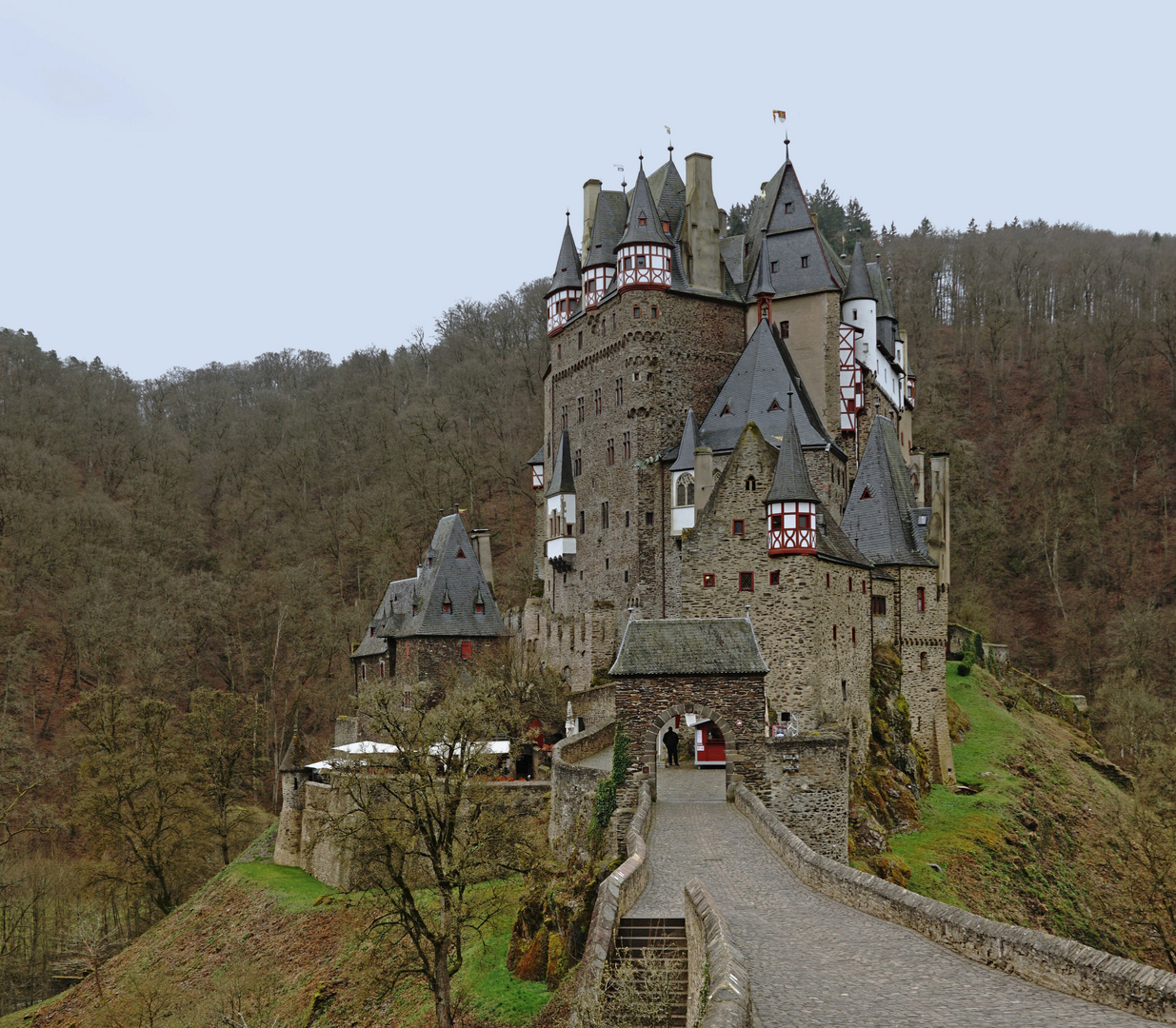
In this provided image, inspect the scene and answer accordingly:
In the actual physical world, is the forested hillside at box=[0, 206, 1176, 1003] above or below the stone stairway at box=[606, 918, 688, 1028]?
above

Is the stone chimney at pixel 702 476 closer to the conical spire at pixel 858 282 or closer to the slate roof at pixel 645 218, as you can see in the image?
the slate roof at pixel 645 218

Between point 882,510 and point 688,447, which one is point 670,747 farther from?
point 688,447

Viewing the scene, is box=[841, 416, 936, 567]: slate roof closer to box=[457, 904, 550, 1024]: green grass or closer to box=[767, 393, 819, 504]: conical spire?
box=[767, 393, 819, 504]: conical spire

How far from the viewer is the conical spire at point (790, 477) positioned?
28.8 meters

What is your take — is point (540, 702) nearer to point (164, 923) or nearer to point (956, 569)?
point (164, 923)

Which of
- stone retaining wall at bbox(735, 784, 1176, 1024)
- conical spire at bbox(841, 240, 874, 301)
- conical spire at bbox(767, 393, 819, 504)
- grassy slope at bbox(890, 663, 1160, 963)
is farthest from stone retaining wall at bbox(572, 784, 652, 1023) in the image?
conical spire at bbox(841, 240, 874, 301)

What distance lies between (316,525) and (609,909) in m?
50.8

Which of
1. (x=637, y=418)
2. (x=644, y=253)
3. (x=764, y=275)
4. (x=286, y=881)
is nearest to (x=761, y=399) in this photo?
(x=637, y=418)

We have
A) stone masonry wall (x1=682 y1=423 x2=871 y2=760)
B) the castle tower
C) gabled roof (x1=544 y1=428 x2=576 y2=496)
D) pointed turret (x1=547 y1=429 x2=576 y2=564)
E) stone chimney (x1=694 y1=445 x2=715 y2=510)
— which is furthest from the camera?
gabled roof (x1=544 y1=428 x2=576 y2=496)

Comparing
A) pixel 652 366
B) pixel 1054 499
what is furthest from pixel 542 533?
pixel 1054 499

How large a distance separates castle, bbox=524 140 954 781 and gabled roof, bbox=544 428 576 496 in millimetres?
114

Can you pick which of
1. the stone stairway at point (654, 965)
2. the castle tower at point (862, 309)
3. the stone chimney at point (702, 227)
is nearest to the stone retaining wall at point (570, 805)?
the stone stairway at point (654, 965)

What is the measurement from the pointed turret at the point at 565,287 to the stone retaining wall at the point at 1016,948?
110 ft

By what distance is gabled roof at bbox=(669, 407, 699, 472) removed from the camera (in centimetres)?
3775
